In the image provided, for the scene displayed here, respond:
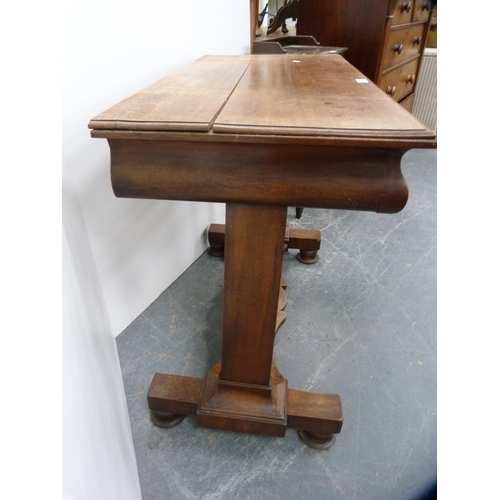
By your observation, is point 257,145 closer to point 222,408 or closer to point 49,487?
point 49,487

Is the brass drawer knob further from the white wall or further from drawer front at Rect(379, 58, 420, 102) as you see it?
the white wall

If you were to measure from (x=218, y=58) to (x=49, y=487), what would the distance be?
1.12 metres

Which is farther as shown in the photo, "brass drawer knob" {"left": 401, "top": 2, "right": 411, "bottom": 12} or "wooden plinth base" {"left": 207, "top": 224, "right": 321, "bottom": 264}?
"brass drawer knob" {"left": 401, "top": 2, "right": 411, "bottom": 12}

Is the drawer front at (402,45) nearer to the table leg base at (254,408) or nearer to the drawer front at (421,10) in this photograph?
the drawer front at (421,10)

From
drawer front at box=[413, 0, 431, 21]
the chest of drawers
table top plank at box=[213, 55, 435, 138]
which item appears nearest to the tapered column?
table top plank at box=[213, 55, 435, 138]

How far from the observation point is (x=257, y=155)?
0.51 metres

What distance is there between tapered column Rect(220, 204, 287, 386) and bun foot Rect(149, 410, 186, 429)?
0.57 feet

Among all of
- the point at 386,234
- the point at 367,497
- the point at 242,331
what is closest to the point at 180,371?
the point at 242,331

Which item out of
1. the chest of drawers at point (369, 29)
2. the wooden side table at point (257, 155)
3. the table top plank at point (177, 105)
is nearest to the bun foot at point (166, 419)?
the wooden side table at point (257, 155)

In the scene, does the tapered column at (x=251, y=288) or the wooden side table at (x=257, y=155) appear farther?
the tapered column at (x=251, y=288)

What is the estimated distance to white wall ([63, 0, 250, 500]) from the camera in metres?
0.45

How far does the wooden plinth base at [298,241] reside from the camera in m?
1.43

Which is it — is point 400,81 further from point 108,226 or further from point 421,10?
point 108,226

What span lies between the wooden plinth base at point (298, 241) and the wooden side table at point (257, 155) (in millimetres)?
716
